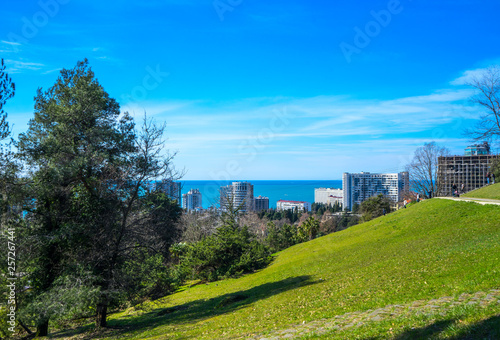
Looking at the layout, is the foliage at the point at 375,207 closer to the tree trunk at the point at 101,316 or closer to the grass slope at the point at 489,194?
the grass slope at the point at 489,194

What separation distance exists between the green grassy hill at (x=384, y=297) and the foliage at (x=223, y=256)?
8718mm

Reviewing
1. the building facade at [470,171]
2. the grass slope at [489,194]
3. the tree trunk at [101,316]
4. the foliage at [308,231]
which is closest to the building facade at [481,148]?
the grass slope at [489,194]

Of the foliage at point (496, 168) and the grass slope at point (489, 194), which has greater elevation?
the foliage at point (496, 168)

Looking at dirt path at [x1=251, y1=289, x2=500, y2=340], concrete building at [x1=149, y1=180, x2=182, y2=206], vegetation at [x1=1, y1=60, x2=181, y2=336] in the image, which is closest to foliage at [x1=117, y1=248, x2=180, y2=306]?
vegetation at [x1=1, y1=60, x2=181, y2=336]

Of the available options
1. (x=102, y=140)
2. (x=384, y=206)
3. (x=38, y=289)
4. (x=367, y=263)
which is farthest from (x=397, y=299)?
(x=384, y=206)

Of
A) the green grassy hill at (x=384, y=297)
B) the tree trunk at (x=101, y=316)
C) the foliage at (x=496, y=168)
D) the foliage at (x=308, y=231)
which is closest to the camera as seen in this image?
the green grassy hill at (x=384, y=297)

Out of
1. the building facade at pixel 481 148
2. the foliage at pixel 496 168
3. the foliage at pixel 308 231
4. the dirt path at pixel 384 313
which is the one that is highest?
the building facade at pixel 481 148

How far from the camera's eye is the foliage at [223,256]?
30062 millimetres

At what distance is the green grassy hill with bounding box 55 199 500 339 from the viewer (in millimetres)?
7119

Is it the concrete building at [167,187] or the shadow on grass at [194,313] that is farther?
the concrete building at [167,187]

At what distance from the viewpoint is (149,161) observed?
16047mm

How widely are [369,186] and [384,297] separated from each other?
5475 inches

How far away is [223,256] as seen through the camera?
3067 cm

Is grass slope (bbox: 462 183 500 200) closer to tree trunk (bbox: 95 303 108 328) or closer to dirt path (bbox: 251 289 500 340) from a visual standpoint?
dirt path (bbox: 251 289 500 340)
